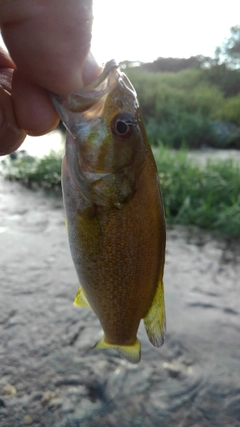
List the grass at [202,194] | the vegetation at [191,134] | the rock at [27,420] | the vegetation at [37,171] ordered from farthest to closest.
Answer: the vegetation at [37,171] < the vegetation at [191,134] < the grass at [202,194] < the rock at [27,420]

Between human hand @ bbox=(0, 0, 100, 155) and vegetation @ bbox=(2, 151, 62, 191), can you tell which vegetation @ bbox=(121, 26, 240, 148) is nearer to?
vegetation @ bbox=(2, 151, 62, 191)

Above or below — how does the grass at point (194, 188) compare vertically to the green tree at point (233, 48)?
below

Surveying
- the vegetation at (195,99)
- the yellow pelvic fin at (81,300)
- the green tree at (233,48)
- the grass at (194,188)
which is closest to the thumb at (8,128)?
the yellow pelvic fin at (81,300)

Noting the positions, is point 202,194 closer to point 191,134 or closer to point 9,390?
point 9,390

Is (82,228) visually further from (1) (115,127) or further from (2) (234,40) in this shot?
(2) (234,40)

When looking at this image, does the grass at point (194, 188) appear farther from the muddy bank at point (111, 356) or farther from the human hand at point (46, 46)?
the human hand at point (46, 46)

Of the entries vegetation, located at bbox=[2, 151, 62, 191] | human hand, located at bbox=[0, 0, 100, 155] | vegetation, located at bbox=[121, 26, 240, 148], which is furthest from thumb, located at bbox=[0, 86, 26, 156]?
vegetation, located at bbox=[121, 26, 240, 148]

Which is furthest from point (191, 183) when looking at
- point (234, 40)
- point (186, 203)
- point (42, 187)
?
point (234, 40)
